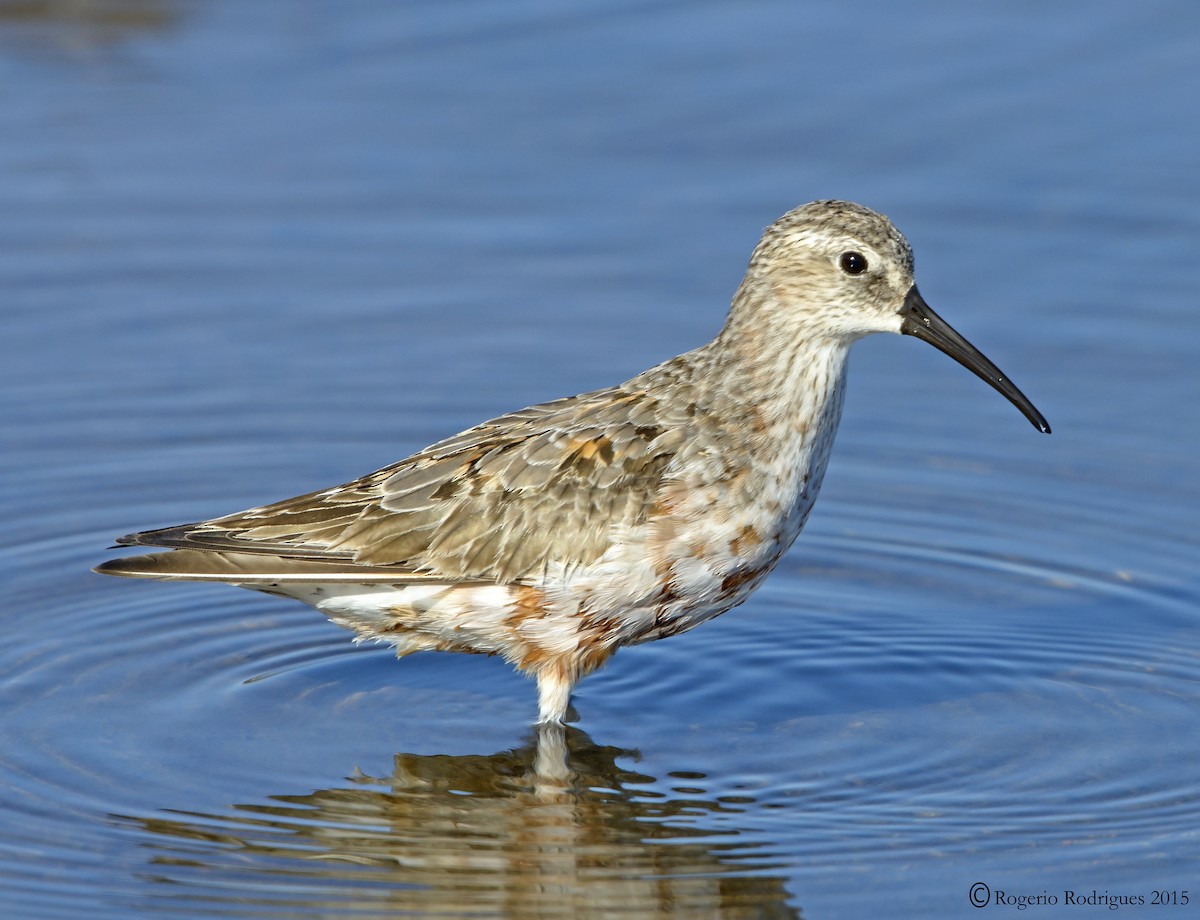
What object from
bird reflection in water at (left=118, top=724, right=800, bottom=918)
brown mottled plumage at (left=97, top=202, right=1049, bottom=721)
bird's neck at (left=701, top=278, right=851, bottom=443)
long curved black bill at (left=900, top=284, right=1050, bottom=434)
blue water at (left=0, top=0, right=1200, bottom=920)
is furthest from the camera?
long curved black bill at (left=900, top=284, right=1050, bottom=434)

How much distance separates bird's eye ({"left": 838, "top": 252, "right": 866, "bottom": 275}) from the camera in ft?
33.1

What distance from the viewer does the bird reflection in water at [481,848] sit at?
27.9 feet

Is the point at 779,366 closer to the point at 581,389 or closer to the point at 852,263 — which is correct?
the point at 852,263

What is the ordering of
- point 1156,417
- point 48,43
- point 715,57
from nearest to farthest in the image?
point 1156,417
point 715,57
point 48,43

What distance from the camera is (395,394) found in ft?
43.7

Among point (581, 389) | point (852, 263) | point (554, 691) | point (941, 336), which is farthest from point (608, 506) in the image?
point (581, 389)

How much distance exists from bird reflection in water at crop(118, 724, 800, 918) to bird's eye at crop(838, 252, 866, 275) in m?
2.52

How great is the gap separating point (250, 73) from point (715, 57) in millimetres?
3671

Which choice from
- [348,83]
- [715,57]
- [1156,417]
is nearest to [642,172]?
[715,57]

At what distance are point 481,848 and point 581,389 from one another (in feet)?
14.7

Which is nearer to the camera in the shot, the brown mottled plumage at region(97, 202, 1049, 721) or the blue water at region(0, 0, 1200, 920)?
the blue water at region(0, 0, 1200, 920)

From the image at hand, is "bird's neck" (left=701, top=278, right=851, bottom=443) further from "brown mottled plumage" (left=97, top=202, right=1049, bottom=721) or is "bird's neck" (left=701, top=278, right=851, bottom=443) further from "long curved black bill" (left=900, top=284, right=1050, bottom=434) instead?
"long curved black bill" (left=900, top=284, right=1050, bottom=434)

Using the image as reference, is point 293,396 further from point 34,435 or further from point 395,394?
point 34,435

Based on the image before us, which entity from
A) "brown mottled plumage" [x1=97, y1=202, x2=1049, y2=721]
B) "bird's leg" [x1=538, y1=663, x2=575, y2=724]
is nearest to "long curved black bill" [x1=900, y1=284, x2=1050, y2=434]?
"brown mottled plumage" [x1=97, y1=202, x2=1049, y2=721]
